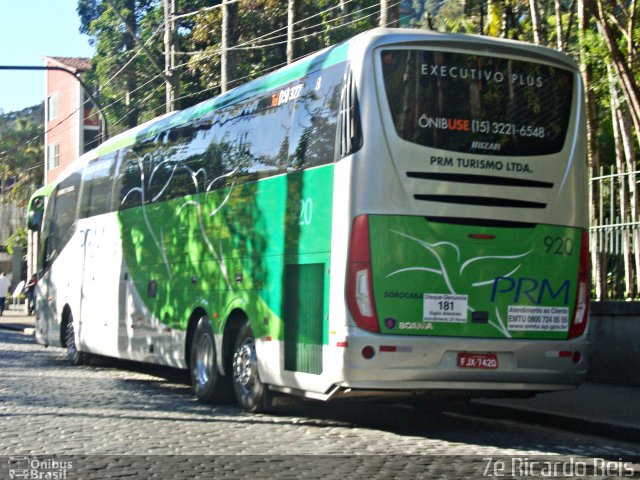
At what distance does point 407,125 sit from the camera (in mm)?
10461

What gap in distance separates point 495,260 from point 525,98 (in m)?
1.62

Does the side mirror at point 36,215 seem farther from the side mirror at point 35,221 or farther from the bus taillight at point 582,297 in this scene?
the bus taillight at point 582,297

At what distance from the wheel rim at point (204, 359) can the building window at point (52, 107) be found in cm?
5948

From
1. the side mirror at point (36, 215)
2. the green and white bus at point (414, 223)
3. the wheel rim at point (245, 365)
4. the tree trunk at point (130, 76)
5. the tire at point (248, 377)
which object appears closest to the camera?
the green and white bus at point (414, 223)

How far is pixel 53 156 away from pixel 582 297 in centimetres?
6285

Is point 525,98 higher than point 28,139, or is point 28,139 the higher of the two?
point 28,139

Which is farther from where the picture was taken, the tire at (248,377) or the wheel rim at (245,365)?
the wheel rim at (245,365)

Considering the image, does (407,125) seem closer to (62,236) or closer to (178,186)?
(178,186)

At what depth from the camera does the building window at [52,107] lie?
7131 centimetres

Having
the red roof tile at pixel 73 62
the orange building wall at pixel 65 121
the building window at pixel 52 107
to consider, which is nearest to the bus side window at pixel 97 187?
the orange building wall at pixel 65 121

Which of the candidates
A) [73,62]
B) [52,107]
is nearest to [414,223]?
[52,107]

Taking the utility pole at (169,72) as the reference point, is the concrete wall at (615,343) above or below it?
below

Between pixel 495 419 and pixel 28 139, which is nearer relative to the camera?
pixel 495 419

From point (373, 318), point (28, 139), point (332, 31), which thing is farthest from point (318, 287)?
point (28, 139)
